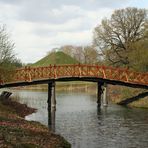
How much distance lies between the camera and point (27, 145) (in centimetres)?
2228

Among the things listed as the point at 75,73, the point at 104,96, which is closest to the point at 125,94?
the point at 104,96

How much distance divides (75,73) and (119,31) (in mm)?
34417

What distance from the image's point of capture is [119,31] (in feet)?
286

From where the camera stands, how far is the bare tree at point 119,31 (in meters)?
86.2

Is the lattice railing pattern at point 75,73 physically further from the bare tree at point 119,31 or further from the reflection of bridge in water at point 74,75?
the bare tree at point 119,31

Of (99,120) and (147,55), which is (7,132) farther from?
(147,55)

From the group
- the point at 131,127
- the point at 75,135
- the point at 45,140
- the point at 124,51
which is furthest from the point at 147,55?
the point at 45,140

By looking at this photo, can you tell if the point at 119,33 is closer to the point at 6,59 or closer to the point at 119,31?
the point at 119,31

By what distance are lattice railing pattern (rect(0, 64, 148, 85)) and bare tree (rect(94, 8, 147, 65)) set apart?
30651 millimetres

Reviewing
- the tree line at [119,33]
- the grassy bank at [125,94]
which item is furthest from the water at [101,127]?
the tree line at [119,33]

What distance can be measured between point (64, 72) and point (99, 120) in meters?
13.0

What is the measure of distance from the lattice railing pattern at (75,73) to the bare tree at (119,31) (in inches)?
1207

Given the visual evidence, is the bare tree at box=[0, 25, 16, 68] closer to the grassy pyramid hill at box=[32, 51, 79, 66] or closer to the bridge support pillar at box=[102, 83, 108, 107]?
the bridge support pillar at box=[102, 83, 108, 107]

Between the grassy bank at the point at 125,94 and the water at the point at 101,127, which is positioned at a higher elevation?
the grassy bank at the point at 125,94
